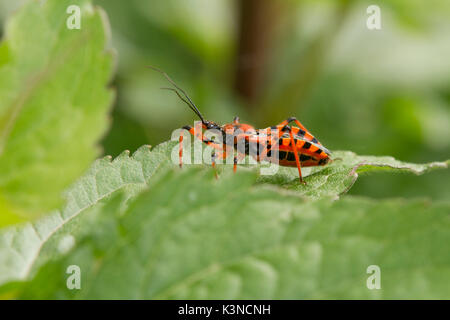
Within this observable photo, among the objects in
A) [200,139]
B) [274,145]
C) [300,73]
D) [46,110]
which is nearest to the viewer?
[46,110]

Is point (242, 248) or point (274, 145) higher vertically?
point (274, 145)

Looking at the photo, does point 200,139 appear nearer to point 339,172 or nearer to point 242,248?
point 339,172

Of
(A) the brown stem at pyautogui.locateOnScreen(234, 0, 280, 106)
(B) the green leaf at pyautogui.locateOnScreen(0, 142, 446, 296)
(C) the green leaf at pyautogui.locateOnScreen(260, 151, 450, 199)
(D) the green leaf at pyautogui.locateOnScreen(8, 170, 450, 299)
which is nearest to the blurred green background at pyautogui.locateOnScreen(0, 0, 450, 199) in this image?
(A) the brown stem at pyautogui.locateOnScreen(234, 0, 280, 106)

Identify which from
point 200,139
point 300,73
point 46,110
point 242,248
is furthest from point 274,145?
point 300,73

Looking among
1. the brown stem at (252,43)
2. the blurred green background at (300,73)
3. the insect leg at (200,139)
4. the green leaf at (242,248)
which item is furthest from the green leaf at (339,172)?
the brown stem at (252,43)

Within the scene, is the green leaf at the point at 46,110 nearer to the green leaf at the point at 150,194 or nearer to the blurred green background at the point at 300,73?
the green leaf at the point at 150,194

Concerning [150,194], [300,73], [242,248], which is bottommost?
[242,248]
